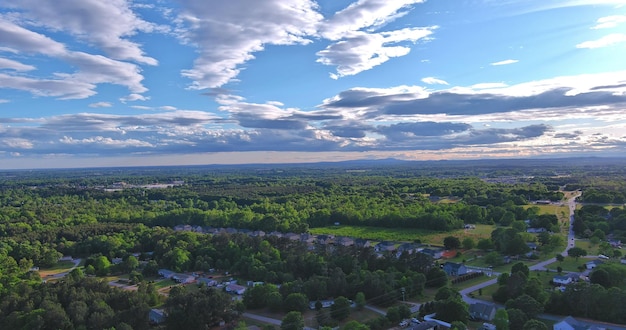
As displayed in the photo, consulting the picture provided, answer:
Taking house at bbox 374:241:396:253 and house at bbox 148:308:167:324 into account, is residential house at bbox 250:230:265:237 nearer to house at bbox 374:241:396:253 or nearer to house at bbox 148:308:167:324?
house at bbox 374:241:396:253

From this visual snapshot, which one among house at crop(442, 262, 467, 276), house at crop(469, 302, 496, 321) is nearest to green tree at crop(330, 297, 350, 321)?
house at crop(469, 302, 496, 321)

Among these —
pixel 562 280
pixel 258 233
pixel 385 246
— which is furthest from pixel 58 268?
pixel 562 280

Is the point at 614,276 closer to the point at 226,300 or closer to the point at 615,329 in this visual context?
the point at 615,329

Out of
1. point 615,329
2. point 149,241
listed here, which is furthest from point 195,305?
point 149,241

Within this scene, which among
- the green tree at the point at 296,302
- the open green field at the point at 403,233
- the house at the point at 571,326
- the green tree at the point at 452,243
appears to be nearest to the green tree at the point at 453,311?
the house at the point at 571,326

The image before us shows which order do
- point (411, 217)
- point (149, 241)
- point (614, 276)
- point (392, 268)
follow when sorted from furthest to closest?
point (411, 217) < point (149, 241) < point (392, 268) < point (614, 276)

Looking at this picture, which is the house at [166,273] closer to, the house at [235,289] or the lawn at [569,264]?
the house at [235,289]

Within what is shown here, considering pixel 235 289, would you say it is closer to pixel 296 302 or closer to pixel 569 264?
pixel 296 302
